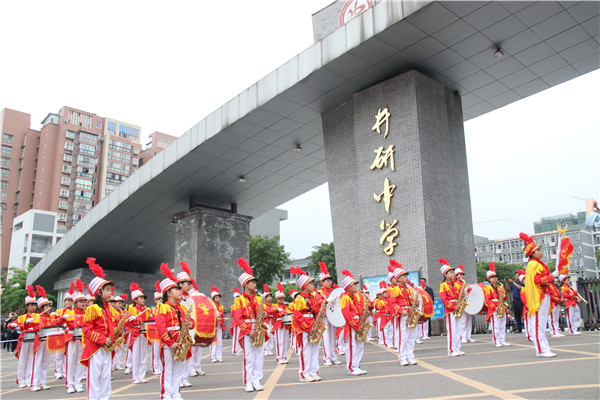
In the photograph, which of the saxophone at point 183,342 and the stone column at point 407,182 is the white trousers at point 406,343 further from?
the stone column at point 407,182

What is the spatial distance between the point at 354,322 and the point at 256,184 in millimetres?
18272

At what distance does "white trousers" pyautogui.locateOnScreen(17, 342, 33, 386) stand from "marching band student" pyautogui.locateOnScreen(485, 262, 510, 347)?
10.5 meters

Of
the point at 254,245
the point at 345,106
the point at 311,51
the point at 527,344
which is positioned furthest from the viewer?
the point at 254,245

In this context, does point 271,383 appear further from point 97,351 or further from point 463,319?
point 463,319

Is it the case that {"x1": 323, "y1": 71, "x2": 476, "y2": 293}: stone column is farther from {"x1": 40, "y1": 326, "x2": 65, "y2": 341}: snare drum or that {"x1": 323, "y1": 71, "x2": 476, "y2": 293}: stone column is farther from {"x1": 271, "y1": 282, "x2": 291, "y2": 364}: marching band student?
{"x1": 40, "y1": 326, "x2": 65, "y2": 341}: snare drum

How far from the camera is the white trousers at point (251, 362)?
7.78 meters

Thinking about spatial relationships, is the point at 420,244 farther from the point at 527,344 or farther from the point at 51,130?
the point at 51,130

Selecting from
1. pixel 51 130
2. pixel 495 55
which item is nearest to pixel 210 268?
pixel 495 55

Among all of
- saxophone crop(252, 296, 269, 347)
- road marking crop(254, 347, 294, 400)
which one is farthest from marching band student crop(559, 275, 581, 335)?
saxophone crop(252, 296, 269, 347)

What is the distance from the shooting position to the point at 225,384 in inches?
350

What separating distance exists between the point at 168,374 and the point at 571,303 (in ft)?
35.6

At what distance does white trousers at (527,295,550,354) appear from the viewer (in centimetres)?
859

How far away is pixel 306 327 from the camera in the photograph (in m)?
8.66

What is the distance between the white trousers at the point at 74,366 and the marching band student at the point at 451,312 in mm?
7448
